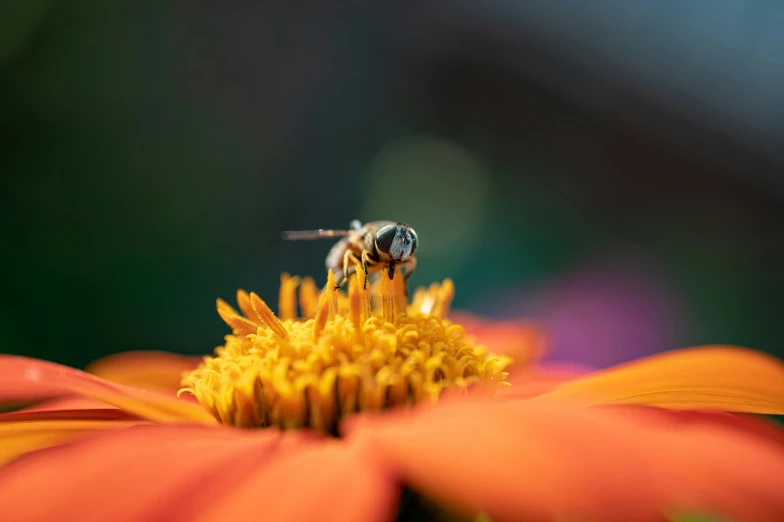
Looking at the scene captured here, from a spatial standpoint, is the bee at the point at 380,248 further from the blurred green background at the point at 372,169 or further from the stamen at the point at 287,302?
the blurred green background at the point at 372,169

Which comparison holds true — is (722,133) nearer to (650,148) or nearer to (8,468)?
(650,148)

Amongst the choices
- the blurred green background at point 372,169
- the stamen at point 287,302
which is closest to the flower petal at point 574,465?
the stamen at point 287,302

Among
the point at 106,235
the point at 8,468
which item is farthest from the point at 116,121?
the point at 8,468

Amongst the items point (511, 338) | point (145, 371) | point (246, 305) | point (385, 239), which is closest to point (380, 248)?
point (385, 239)

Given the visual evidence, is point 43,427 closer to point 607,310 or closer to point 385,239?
point 385,239

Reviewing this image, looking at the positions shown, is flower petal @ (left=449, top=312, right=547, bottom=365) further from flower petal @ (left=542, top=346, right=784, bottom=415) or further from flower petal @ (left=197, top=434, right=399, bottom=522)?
flower petal @ (left=197, top=434, right=399, bottom=522)

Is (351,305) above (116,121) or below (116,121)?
below
